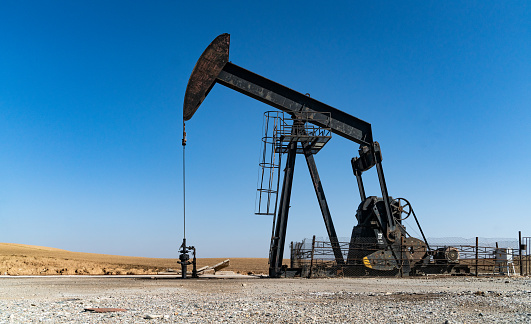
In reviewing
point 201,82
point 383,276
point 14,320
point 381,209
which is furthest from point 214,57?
point 14,320

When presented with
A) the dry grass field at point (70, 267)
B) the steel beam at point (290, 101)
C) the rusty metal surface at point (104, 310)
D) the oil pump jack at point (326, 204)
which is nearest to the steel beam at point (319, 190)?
the oil pump jack at point (326, 204)

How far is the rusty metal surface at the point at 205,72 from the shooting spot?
13.2 m

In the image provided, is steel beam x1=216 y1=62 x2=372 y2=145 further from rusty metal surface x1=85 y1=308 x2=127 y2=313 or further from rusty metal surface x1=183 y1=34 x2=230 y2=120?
rusty metal surface x1=85 y1=308 x2=127 y2=313

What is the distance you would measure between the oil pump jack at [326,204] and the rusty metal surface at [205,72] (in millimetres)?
121

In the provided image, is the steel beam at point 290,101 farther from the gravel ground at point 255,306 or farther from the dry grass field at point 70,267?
the dry grass field at point 70,267

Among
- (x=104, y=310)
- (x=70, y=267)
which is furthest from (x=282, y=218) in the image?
(x=70, y=267)

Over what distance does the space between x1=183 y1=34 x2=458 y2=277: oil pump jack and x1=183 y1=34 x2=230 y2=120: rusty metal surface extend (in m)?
0.12

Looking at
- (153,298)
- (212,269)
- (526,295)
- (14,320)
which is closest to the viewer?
(14,320)

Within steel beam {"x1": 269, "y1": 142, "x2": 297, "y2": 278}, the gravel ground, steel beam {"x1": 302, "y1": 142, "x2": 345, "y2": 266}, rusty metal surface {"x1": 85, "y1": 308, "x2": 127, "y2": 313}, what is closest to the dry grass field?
steel beam {"x1": 269, "y1": 142, "x2": 297, "y2": 278}

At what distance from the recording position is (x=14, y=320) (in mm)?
5734

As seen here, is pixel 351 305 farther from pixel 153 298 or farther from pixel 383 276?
pixel 383 276

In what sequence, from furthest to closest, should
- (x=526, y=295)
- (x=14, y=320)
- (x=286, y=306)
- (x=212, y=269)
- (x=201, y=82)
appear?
(x=212, y=269), (x=201, y=82), (x=526, y=295), (x=286, y=306), (x=14, y=320)

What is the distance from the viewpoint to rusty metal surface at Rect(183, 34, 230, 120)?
43.2 feet

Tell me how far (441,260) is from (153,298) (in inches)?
416
